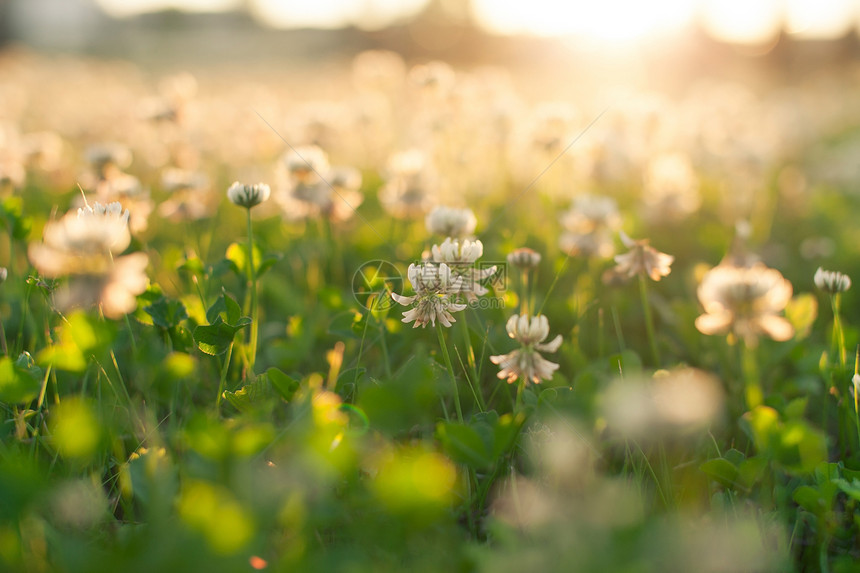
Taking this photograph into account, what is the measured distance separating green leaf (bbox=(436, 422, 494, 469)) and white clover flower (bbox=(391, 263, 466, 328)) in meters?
0.28

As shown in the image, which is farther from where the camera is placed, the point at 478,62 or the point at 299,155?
the point at 478,62

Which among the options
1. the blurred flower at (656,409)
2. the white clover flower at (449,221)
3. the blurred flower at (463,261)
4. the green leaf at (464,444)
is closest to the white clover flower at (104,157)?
the white clover flower at (449,221)

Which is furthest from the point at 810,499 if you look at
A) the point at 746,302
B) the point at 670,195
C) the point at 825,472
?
the point at 670,195

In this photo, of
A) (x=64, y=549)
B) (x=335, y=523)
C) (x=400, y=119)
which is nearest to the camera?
(x=64, y=549)

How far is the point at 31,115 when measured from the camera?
5.43m

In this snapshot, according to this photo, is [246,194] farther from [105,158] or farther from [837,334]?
[837,334]

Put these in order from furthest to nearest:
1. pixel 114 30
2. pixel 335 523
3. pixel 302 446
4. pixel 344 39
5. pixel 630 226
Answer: pixel 114 30 → pixel 344 39 → pixel 630 226 → pixel 335 523 → pixel 302 446

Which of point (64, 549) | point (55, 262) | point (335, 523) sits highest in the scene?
point (55, 262)

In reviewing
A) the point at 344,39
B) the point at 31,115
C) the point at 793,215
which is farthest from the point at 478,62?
the point at 793,215

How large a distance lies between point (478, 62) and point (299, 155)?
2026cm

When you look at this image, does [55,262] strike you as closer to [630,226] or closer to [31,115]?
[630,226]

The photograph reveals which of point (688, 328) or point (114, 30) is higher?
point (114, 30)

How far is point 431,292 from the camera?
1.35 meters

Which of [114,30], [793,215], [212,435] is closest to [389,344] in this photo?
[212,435]
